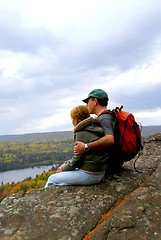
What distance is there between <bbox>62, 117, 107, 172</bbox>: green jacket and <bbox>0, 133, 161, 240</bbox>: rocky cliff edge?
19.4 inches

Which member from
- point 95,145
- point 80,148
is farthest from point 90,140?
point 80,148

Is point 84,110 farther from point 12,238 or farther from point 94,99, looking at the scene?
point 12,238

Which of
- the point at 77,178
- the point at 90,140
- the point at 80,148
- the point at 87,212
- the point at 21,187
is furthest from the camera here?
the point at 21,187

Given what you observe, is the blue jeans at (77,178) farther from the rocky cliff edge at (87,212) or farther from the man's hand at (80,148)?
the man's hand at (80,148)

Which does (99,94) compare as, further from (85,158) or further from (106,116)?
(85,158)

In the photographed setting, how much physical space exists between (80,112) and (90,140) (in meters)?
0.59

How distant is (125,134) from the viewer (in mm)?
3865

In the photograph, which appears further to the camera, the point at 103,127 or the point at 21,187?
the point at 21,187

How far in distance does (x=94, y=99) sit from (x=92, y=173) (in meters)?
1.64

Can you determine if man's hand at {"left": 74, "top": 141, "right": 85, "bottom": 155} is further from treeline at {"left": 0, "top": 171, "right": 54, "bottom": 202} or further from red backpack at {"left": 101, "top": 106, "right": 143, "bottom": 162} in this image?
treeline at {"left": 0, "top": 171, "right": 54, "bottom": 202}

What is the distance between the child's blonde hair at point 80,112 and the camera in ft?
11.4

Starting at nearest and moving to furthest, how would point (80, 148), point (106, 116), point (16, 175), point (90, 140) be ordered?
point (80, 148), point (90, 140), point (106, 116), point (16, 175)

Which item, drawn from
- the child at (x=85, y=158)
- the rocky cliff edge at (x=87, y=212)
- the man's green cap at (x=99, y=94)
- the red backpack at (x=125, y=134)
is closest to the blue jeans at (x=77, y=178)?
the child at (x=85, y=158)

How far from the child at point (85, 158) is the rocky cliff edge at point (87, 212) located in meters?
0.22
